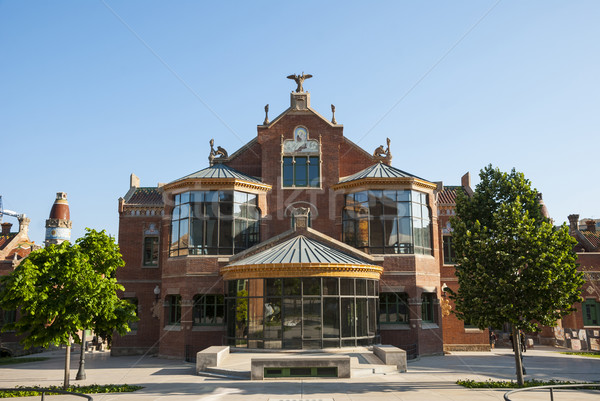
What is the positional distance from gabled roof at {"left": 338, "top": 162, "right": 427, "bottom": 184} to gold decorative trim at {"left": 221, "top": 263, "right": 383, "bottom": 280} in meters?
6.65

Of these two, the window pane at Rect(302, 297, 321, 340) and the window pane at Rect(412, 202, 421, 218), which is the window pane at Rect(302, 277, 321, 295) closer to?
the window pane at Rect(302, 297, 321, 340)

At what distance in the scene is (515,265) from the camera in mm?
16875

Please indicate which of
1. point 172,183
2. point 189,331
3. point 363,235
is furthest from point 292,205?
point 189,331

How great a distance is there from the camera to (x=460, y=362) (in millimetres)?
24172

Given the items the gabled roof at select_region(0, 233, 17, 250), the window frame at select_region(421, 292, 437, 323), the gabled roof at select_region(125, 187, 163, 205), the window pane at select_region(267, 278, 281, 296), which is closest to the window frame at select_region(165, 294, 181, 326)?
the gabled roof at select_region(125, 187, 163, 205)

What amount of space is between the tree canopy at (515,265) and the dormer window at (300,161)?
42.8ft

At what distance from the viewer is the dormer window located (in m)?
30.2

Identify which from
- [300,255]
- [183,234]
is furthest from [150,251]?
[300,255]

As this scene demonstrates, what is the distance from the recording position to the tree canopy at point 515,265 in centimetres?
1656

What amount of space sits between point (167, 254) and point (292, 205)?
8.09 meters

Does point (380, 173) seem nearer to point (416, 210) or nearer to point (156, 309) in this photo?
point (416, 210)

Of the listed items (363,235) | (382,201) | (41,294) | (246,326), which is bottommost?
(246,326)

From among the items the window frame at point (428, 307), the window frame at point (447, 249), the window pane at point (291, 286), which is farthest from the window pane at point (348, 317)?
the window frame at point (447, 249)

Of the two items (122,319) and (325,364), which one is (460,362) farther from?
(122,319)
